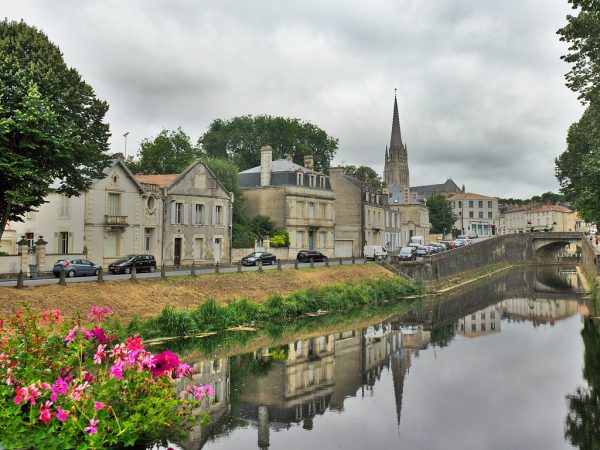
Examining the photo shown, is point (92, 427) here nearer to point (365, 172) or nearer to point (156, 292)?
point (156, 292)

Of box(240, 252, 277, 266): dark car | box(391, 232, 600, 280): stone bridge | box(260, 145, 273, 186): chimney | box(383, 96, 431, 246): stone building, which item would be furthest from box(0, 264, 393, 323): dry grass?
box(383, 96, 431, 246): stone building

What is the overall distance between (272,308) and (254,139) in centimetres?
4769

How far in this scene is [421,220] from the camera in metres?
87.3

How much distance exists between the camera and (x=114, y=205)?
1532 inches

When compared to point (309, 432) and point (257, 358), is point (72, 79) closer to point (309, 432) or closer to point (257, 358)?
point (257, 358)

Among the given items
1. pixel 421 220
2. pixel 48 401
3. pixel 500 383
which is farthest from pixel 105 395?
pixel 421 220

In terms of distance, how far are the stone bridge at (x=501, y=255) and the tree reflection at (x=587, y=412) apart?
82.7 ft

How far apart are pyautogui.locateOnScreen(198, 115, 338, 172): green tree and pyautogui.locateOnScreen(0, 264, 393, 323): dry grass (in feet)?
118

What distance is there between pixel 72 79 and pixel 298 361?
1691 centimetres

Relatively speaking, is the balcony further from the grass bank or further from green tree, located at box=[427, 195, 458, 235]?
green tree, located at box=[427, 195, 458, 235]

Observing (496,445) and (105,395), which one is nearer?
(105,395)

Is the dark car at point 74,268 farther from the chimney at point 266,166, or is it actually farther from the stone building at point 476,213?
the stone building at point 476,213

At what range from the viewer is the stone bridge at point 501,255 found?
5075 centimetres

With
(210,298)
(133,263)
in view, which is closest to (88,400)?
(210,298)
